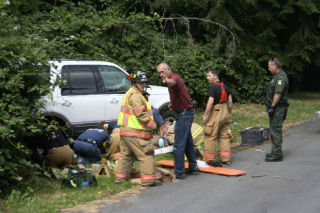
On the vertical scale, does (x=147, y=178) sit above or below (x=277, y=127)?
below

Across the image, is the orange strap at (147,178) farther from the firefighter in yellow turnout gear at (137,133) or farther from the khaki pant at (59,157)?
the khaki pant at (59,157)

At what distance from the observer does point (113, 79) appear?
9.94 metres

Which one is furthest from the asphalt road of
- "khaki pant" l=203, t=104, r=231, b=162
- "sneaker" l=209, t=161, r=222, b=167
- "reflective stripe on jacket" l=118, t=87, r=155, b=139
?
"reflective stripe on jacket" l=118, t=87, r=155, b=139

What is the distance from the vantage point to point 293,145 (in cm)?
982

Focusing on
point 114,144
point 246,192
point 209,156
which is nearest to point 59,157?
point 114,144

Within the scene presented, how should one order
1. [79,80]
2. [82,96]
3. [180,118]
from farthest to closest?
[79,80] < [82,96] < [180,118]

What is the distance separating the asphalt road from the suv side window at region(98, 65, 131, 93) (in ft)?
10.7

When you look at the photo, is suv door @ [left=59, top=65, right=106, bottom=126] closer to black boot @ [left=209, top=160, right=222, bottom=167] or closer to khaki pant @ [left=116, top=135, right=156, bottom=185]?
khaki pant @ [left=116, top=135, right=156, bottom=185]

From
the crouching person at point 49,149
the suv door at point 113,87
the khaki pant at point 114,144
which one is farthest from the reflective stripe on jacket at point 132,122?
the suv door at point 113,87

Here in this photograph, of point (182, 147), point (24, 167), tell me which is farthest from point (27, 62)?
point (182, 147)

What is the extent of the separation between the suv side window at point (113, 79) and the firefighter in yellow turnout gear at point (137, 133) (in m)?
3.06

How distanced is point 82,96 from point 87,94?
14 cm

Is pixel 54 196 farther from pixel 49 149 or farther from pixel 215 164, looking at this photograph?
pixel 215 164

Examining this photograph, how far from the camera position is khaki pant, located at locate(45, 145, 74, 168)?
24.8ft
